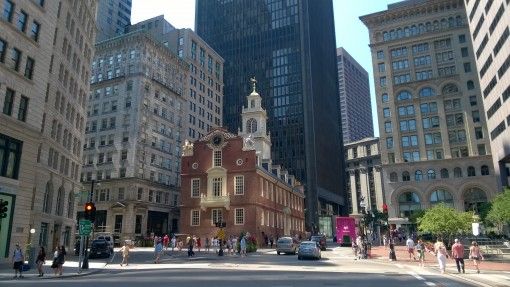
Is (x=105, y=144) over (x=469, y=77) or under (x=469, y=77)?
under

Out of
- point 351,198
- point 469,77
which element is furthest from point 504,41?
point 351,198

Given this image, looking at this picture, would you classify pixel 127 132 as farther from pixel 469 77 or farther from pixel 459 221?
pixel 469 77

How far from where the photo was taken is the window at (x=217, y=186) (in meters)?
63.0

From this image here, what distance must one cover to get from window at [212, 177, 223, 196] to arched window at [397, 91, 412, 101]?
52147 millimetres

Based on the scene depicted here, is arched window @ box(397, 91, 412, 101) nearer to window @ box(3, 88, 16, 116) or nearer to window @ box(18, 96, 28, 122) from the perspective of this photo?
window @ box(18, 96, 28, 122)

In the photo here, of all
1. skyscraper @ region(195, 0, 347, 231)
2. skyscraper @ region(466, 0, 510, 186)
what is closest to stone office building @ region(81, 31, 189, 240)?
skyscraper @ region(195, 0, 347, 231)

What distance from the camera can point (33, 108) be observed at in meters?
32.9

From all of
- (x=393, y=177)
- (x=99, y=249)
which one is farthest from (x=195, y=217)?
(x=393, y=177)

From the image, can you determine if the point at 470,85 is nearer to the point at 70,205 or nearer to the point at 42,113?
the point at 70,205

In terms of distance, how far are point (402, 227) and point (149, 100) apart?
57.5 m

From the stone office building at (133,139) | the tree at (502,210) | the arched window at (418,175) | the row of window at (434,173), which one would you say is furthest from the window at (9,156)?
the arched window at (418,175)

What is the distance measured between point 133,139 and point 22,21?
44.2 metres

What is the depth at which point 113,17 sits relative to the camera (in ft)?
413

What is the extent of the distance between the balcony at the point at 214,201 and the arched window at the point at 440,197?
48.0m
